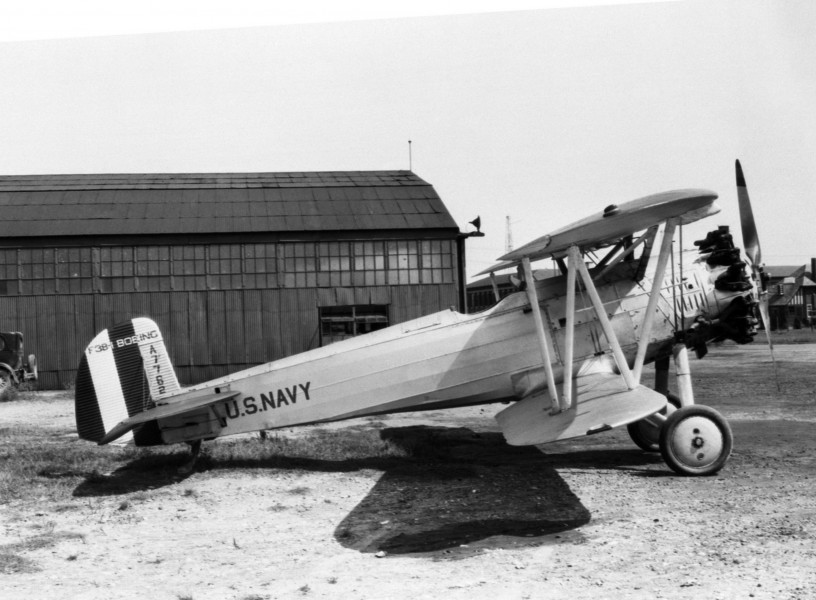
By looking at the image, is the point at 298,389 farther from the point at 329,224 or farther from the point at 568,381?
the point at 329,224

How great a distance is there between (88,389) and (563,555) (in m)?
5.99

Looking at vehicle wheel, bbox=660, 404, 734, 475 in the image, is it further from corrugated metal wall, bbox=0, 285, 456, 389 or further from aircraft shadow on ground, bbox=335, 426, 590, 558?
corrugated metal wall, bbox=0, 285, 456, 389

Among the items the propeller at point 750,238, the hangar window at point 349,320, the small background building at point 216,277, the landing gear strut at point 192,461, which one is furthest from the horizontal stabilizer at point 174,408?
the hangar window at point 349,320

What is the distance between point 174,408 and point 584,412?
470cm

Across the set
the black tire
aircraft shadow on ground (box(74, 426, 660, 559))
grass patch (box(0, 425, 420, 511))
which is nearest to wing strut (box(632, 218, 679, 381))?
aircraft shadow on ground (box(74, 426, 660, 559))

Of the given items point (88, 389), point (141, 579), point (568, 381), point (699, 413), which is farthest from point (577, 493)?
point (88, 389)

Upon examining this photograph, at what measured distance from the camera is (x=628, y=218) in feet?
24.8

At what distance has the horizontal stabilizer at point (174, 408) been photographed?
8203mm

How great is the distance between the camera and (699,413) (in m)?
8.38

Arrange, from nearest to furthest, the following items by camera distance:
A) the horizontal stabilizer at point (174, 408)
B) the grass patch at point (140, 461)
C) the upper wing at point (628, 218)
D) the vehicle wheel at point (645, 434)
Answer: the upper wing at point (628, 218)
the horizontal stabilizer at point (174, 408)
the grass patch at point (140, 461)
the vehicle wheel at point (645, 434)

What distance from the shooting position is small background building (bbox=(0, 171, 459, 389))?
24234mm

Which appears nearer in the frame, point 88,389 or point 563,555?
point 563,555

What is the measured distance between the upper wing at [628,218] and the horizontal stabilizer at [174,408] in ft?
12.7

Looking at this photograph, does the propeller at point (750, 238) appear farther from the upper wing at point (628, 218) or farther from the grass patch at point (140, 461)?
the grass patch at point (140, 461)
